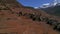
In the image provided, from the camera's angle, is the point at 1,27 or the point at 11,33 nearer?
the point at 11,33

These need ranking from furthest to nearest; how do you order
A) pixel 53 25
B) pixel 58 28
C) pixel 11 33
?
pixel 53 25 → pixel 58 28 → pixel 11 33

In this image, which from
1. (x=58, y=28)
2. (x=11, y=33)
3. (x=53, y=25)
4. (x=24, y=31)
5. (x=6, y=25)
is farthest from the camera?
(x=53, y=25)

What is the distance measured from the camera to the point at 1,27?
16.0m

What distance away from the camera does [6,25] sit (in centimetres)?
1675

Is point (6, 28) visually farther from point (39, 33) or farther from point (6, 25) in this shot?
point (39, 33)

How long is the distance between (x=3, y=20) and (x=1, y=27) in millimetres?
2339

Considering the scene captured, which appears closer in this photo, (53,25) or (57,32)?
(57,32)

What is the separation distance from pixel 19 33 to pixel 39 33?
61.7 inches

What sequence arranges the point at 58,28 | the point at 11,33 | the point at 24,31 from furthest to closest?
the point at 58,28, the point at 24,31, the point at 11,33

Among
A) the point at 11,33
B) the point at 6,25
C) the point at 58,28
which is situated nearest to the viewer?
the point at 11,33

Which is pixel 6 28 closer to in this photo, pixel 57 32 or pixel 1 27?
pixel 1 27

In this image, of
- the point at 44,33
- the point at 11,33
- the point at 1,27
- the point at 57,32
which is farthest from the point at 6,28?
the point at 57,32

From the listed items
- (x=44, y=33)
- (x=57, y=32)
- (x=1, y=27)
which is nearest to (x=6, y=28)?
(x=1, y=27)

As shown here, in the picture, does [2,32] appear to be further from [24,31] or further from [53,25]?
[53,25]
